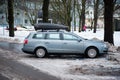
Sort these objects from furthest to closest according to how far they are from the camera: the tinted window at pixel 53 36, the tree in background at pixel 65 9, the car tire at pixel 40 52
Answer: the tree in background at pixel 65 9
the tinted window at pixel 53 36
the car tire at pixel 40 52

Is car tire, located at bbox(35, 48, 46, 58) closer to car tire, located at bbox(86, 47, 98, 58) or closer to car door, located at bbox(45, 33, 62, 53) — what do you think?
car door, located at bbox(45, 33, 62, 53)

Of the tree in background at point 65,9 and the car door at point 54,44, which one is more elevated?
the tree in background at point 65,9

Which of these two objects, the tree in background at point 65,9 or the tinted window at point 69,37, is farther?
the tree in background at point 65,9

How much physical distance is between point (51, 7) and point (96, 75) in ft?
174

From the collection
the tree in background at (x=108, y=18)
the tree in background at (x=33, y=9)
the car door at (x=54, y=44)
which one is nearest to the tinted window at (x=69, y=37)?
the car door at (x=54, y=44)

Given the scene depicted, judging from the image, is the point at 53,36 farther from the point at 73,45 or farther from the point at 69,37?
the point at 73,45

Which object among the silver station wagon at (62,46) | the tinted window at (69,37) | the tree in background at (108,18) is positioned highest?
the tree in background at (108,18)

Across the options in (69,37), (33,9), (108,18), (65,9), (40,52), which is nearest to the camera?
(40,52)

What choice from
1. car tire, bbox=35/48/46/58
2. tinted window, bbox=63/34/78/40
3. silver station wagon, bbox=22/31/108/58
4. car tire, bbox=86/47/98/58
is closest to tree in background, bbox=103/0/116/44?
silver station wagon, bbox=22/31/108/58

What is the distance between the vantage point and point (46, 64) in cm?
1753

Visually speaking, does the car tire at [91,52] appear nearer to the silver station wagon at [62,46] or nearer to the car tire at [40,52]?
the silver station wagon at [62,46]

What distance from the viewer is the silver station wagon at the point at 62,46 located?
810 inches

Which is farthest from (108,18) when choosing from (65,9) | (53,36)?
(65,9)

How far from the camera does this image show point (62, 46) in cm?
2058
